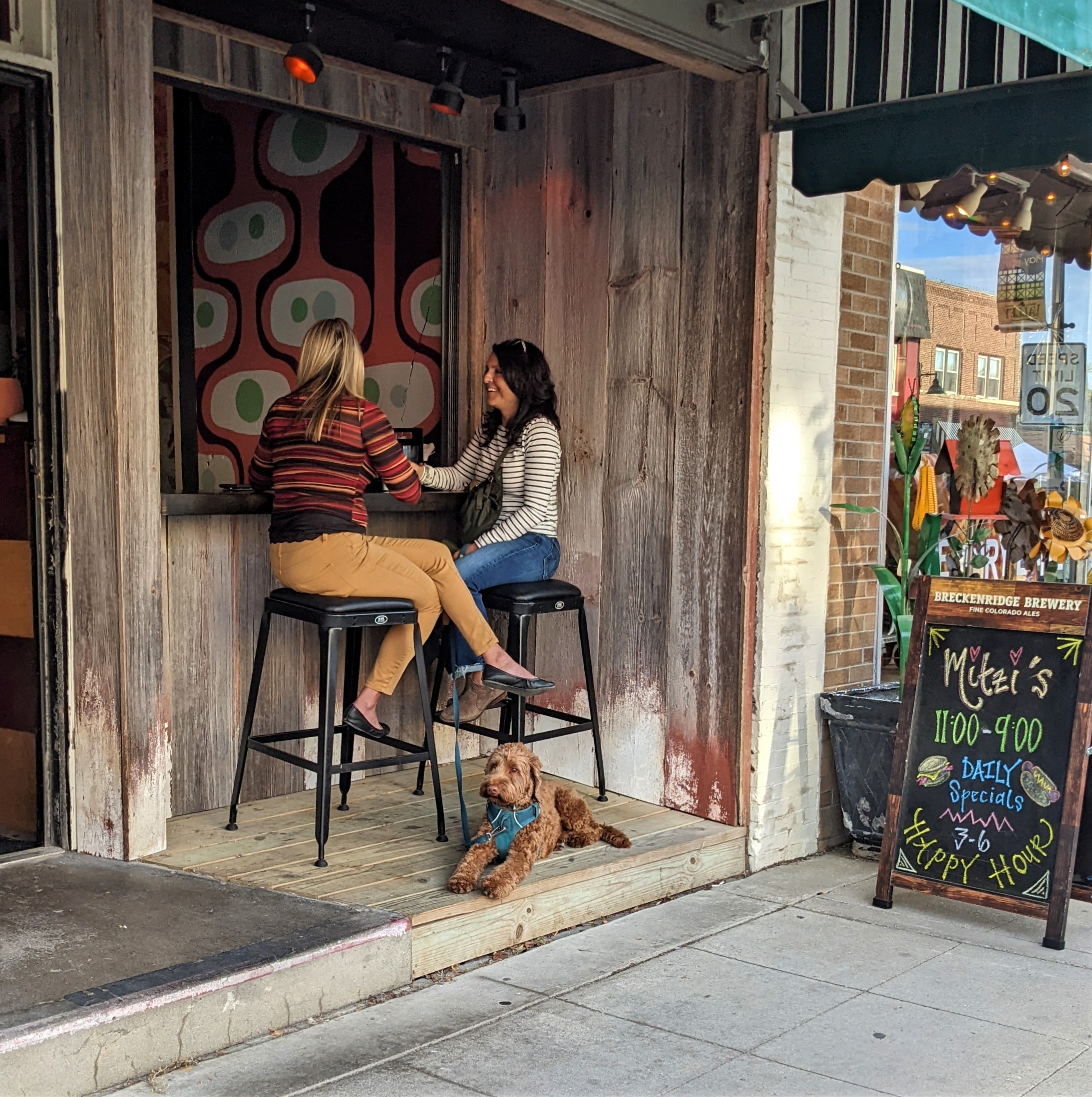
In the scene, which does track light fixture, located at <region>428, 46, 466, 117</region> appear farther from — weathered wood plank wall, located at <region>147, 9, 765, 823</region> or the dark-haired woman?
the dark-haired woman

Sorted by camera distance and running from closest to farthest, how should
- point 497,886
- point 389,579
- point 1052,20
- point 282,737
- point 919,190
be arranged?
point 1052,20 → point 497,886 → point 389,579 → point 282,737 → point 919,190

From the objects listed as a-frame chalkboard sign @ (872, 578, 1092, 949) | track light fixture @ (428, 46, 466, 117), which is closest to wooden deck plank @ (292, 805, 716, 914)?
a-frame chalkboard sign @ (872, 578, 1092, 949)

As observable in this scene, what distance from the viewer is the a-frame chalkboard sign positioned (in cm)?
387

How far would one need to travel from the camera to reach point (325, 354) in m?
3.98

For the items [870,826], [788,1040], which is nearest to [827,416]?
[870,826]

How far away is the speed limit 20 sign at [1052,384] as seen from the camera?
5.95 meters

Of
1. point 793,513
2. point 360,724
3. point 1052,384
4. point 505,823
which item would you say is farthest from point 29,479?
point 1052,384

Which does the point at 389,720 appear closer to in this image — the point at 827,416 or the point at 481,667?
the point at 481,667

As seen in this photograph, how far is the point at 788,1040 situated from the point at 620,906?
1.04 meters

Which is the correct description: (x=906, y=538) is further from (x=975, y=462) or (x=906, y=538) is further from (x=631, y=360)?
(x=631, y=360)

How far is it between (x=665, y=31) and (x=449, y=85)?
81cm

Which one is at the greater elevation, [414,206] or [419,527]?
[414,206]

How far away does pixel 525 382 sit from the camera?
4.64m

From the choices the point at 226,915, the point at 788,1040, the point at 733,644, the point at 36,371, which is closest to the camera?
the point at 788,1040
